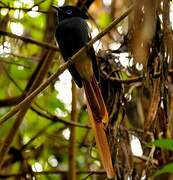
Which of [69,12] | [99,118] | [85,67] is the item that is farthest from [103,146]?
[69,12]

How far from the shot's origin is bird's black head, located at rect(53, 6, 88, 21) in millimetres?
3016

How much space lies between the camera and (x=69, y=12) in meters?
3.02

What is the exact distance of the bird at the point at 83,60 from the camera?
2.47 meters

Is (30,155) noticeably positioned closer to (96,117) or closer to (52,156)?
(52,156)

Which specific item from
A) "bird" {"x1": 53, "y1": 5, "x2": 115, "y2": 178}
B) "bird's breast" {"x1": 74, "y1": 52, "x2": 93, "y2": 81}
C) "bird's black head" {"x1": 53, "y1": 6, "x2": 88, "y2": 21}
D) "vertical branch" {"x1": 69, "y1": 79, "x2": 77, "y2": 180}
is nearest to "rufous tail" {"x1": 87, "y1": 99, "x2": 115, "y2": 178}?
"bird" {"x1": 53, "y1": 5, "x2": 115, "y2": 178}

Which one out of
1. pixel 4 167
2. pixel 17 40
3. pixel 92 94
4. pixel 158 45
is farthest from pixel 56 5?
pixel 158 45

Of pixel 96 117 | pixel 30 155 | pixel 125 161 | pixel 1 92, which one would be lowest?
pixel 125 161

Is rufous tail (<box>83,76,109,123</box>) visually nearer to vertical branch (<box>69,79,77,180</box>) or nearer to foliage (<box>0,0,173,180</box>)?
foliage (<box>0,0,173,180</box>)

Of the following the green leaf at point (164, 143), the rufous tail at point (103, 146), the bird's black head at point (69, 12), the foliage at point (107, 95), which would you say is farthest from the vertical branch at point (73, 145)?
the green leaf at point (164, 143)

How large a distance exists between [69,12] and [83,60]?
0.90 ft

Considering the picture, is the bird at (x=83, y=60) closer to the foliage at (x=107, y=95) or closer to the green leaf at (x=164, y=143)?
the foliage at (x=107, y=95)

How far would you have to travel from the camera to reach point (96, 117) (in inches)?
97.9

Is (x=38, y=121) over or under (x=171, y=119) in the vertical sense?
over

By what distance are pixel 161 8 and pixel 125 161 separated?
0.96m
